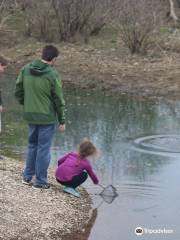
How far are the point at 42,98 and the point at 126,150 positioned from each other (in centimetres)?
343

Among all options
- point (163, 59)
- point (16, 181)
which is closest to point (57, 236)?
point (16, 181)

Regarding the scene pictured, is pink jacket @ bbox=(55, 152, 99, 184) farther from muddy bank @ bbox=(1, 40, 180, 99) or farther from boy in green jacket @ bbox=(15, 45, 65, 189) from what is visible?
muddy bank @ bbox=(1, 40, 180, 99)

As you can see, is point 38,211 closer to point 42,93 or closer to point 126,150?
point 42,93

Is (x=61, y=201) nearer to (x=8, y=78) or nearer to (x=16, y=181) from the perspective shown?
(x=16, y=181)

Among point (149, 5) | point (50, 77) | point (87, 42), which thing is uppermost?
point (50, 77)

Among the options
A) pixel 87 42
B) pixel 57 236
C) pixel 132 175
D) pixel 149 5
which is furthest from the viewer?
pixel 87 42

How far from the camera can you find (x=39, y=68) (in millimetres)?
7980

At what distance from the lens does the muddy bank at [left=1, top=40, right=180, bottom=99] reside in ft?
57.5

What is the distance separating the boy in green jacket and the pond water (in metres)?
0.99

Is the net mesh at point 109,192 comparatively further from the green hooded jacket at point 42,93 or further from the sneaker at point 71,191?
the green hooded jacket at point 42,93

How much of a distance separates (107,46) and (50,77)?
15700 mm

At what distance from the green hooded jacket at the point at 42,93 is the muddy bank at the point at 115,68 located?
28.6 feet

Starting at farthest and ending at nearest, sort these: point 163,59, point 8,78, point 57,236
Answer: point 163,59 < point 8,78 < point 57,236

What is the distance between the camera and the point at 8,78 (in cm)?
1922
